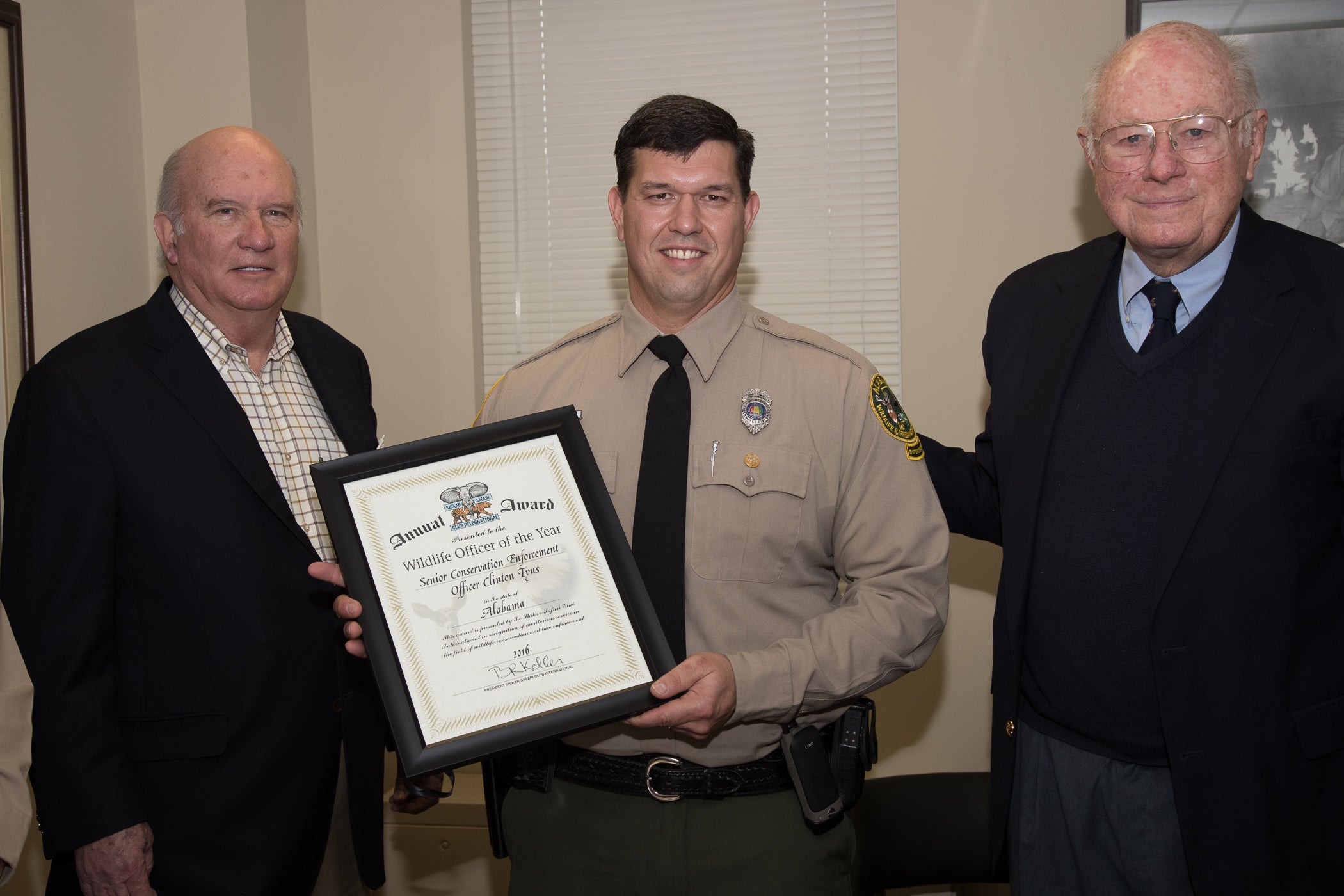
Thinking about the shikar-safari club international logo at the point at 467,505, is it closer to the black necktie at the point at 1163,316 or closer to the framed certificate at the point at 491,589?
the framed certificate at the point at 491,589

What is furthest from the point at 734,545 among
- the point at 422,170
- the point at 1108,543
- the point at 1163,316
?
the point at 422,170

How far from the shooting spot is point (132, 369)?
201 cm

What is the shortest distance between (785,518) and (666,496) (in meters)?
0.23

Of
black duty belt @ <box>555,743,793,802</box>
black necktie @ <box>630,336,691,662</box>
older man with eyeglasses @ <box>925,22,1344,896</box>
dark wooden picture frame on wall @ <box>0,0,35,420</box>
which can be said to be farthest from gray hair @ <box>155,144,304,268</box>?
older man with eyeglasses @ <box>925,22,1344,896</box>

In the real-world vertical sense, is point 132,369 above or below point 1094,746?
above

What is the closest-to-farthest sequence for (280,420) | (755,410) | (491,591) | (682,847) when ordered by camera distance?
1. (491,591)
2. (682,847)
3. (755,410)
4. (280,420)

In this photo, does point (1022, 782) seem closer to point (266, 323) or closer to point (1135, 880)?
point (1135, 880)

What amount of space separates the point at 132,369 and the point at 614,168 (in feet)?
6.04

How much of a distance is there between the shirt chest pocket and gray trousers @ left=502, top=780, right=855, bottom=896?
1.39 ft

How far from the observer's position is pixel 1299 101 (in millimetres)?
2781

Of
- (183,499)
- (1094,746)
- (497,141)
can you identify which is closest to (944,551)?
(1094,746)

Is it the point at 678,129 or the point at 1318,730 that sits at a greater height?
the point at 678,129

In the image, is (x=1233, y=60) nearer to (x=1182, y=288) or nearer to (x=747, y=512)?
(x=1182, y=288)

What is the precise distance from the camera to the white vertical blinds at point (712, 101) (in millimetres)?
3236
